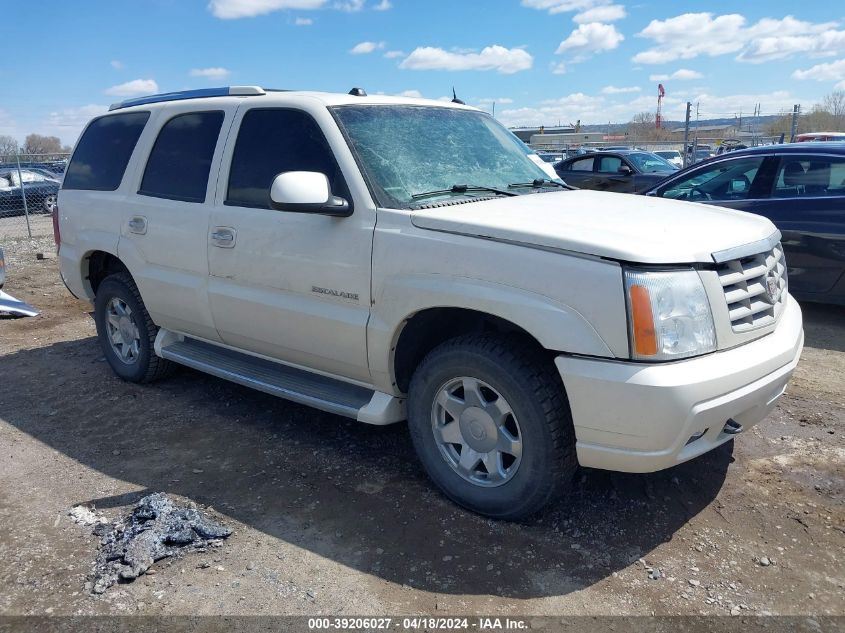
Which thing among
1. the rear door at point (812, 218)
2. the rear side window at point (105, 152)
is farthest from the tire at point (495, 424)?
the rear door at point (812, 218)

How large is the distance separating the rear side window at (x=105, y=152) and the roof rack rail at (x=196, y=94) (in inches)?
6.4

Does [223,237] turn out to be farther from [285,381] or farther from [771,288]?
[771,288]

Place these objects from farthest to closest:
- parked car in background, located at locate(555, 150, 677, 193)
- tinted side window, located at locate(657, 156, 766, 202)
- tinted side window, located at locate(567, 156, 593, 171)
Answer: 1. tinted side window, located at locate(567, 156, 593, 171)
2. parked car in background, located at locate(555, 150, 677, 193)
3. tinted side window, located at locate(657, 156, 766, 202)

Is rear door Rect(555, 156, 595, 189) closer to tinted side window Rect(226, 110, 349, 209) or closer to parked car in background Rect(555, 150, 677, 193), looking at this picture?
parked car in background Rect(555, 150, 677, 193)

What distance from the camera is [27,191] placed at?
19875mm

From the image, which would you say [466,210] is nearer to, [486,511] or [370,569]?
[486,511]

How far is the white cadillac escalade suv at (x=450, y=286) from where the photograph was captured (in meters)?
2.85

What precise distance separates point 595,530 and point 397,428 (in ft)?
5.21

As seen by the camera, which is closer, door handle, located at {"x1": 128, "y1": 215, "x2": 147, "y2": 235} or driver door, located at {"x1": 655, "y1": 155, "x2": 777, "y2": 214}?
door handle, located at {"x1": 128, "y1": 215, "x2": 147, "y2": 235}

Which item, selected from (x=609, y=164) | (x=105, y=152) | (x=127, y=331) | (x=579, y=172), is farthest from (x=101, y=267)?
(x=609, y=164)

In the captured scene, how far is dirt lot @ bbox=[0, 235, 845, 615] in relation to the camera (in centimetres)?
288

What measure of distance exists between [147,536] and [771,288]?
10.2ft

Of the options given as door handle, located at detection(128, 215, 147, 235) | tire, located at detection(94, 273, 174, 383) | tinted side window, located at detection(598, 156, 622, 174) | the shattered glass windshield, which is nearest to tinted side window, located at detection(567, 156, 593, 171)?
tinted side window, located at detection(598, 156, 622, 174)

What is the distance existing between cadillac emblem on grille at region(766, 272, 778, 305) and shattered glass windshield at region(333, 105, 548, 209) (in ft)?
4.78
